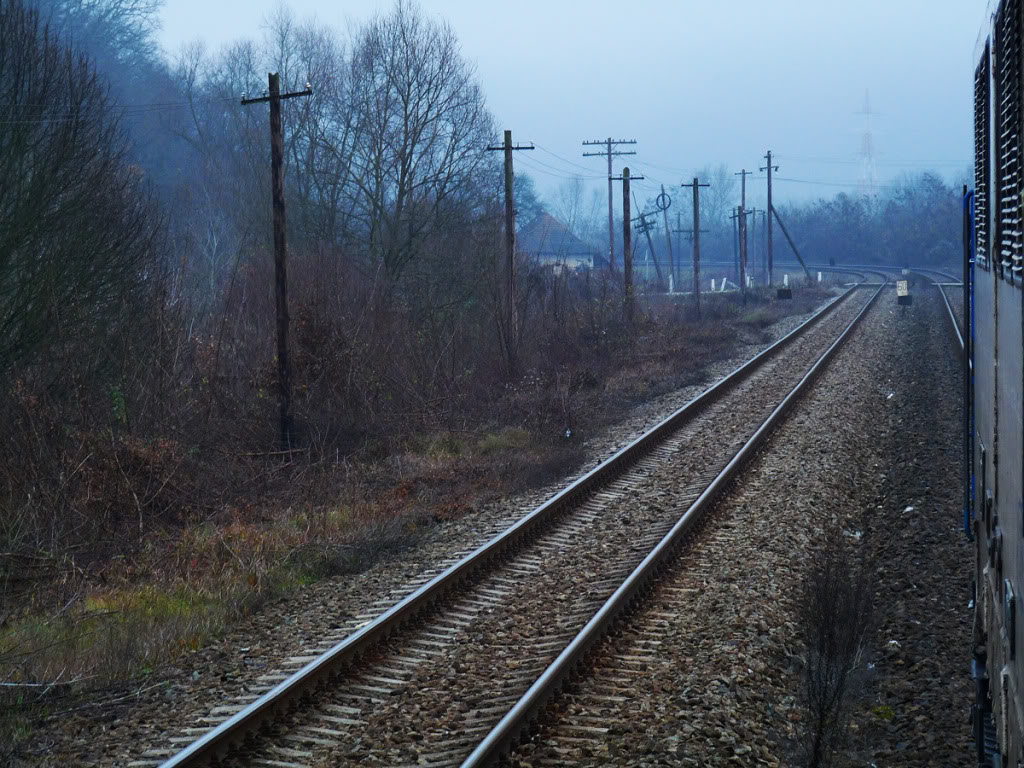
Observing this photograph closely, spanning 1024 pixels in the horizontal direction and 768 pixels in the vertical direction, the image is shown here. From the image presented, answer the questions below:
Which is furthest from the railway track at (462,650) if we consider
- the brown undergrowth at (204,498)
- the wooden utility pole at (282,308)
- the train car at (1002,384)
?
the wooden utility pole at (282,308)

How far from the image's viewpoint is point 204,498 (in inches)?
487

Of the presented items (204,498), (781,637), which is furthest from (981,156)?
(204,498)

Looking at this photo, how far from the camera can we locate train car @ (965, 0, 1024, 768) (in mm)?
3139

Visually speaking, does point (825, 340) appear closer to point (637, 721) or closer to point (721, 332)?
point (721, 332)

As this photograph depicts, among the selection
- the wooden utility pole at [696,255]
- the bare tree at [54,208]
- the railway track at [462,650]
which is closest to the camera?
the railway track at [462,650]

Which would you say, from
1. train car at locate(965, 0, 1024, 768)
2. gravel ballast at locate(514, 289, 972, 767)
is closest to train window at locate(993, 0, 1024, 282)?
train car at locate(965, 0, 1024, 768)

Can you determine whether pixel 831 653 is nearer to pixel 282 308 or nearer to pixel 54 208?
pixel 282 308

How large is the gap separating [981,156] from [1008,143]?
2274 mm

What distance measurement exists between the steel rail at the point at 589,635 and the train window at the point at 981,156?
348 centimetres

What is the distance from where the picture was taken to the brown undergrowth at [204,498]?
25.5 ft

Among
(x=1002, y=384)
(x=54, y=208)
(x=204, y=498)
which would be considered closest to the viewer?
(x=1002, y=384)

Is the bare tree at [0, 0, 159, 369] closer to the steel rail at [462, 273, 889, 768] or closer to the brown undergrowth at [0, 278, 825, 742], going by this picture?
the brown undergrowth at [0, 278, 825, 742]

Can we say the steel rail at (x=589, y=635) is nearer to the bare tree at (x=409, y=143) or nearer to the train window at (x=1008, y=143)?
the train window at (x=1008, y=143)

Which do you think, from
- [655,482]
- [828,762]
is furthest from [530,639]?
[655,482]
